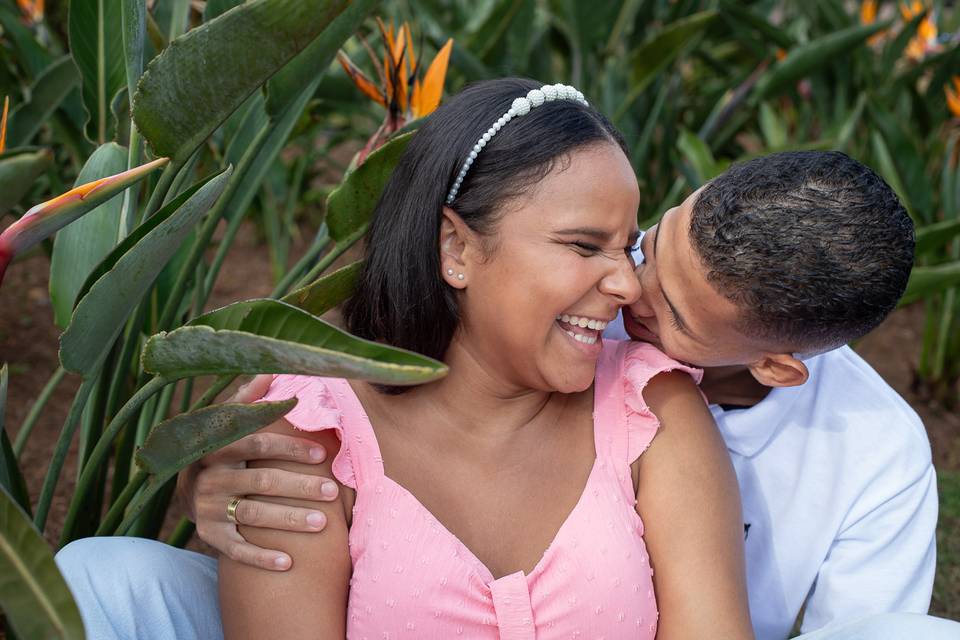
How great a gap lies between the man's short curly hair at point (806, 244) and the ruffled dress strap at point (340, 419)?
0.52 m

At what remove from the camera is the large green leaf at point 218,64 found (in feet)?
3.84

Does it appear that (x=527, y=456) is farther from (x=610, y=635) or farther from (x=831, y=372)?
(x=831, y=372)

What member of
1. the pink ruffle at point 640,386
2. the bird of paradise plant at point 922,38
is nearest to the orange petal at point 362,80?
the pink ruffle at point 640,386

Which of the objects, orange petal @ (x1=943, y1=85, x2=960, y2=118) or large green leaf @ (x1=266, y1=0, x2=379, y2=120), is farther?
orange petal @ (x1=943, y1=85, x2=960, y2=118)

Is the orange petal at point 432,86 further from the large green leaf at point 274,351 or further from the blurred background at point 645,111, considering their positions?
the large green leaf at point 274,351

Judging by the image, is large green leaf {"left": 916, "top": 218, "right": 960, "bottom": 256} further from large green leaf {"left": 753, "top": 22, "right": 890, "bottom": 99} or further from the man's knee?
the man's knee

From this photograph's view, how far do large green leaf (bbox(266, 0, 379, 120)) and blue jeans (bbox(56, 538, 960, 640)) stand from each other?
63 cm

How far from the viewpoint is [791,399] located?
5.52 feet

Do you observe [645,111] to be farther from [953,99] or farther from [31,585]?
[31,585]

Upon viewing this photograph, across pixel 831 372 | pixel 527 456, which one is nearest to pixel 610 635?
pixel 527 456

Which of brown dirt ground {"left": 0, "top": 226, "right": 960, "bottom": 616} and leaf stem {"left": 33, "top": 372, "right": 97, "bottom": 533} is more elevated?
leaf stem {"left": 33, "top": 372, "right": 97, "bottom": 533}

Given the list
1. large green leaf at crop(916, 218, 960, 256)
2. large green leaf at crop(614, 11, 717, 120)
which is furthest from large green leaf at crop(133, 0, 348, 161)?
large green leaf at crop(614, 11, 717, 120)

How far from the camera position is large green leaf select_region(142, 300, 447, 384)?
3.02ft

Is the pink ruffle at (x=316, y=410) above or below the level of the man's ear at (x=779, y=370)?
above
